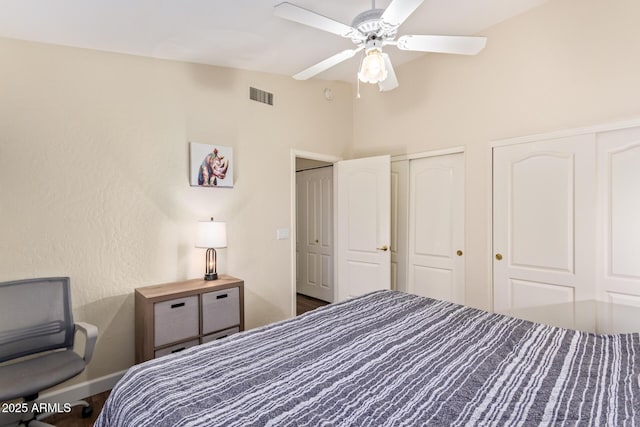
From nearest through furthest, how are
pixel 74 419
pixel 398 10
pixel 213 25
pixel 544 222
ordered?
pixel 398 10, pixel 74 419, pixel 213 25, pixel 544 222

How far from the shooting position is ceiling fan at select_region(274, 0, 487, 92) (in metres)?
1.69

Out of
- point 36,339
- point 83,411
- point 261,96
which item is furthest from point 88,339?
point 261,96

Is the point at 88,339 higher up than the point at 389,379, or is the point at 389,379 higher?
the point at 389,379

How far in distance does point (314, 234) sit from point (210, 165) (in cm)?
234

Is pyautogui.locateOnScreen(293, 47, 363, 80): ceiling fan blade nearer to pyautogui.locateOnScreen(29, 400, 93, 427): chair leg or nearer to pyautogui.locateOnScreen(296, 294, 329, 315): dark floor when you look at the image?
pyautogui.locateOnScreen(29, 400, 93, 427): chair leg

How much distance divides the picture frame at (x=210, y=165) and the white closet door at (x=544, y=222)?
252cm

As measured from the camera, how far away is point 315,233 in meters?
5.01

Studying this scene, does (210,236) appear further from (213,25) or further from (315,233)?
(315,233)

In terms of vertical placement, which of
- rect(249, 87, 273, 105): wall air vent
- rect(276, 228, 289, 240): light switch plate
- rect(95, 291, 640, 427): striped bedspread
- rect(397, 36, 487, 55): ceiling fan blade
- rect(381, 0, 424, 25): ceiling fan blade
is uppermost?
rect(249, 87, 273, 105): wall air vent

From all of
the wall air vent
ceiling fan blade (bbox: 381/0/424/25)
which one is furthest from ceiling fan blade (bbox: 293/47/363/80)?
the wall air vent

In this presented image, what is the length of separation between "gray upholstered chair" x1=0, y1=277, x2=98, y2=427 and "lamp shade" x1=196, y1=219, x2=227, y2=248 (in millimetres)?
944

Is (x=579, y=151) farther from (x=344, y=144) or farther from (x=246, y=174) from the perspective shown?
(x=246, y=174)

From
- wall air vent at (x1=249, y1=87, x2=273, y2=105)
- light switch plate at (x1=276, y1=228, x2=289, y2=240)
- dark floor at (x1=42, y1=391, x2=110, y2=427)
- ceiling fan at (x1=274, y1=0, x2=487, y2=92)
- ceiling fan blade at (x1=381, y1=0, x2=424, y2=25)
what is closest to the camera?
ceiling fan blade at (x1=381, y1=0, x2=424, y2=25)

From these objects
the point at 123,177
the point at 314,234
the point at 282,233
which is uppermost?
the point at 123,177
